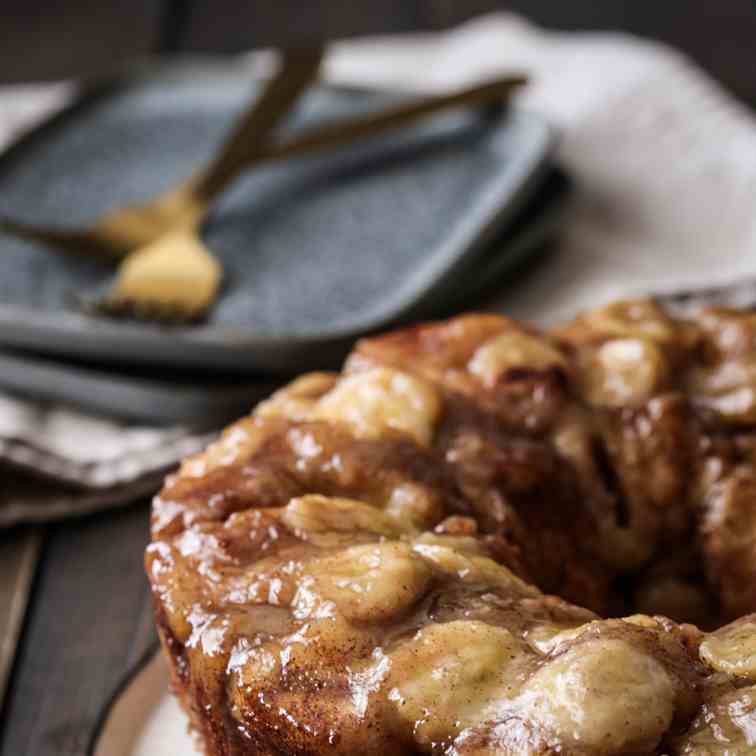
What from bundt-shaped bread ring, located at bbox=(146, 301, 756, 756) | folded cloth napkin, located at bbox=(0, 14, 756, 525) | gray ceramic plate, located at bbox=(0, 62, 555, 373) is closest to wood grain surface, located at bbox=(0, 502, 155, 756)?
folded cloth napkin, located at bbox=(0, 14, 756, 525)

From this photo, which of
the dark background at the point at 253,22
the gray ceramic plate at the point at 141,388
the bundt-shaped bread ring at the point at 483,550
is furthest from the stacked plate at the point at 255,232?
the bundt-shaped bread ring at the point at 483,550

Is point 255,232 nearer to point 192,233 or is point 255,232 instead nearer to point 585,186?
point 192,233

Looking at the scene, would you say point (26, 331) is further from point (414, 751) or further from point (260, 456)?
point (414, 751)

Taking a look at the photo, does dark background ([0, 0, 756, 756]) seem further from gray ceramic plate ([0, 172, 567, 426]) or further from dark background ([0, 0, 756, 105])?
gray ceramic plate ([0, 172, 567, 426])

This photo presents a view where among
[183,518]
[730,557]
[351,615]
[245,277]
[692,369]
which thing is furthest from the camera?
[245,277]

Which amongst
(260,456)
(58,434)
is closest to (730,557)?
(260,456)

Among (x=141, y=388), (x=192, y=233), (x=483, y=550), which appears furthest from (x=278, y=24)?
(x=483, y=550)
